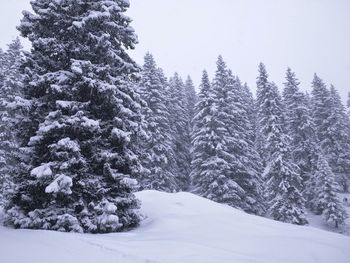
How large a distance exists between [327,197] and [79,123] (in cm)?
2968

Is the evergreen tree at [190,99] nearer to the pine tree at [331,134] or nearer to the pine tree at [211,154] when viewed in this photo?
the pine tree at [211,154]

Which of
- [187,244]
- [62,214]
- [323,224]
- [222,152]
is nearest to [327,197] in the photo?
[323,224]

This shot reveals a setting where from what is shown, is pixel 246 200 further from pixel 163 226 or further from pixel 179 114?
pixel 163 226

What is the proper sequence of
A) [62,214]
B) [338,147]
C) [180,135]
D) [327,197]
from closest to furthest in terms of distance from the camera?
[62,214] < [327,197] < [180,135] < [338,147]

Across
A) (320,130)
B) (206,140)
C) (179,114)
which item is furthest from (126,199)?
(320,130)

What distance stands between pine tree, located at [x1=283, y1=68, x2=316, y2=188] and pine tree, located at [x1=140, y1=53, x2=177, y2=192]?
15.0m

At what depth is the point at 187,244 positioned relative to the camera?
7562mm

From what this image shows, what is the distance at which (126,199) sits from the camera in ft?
35.3

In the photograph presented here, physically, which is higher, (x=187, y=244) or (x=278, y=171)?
(x=278, y=171)

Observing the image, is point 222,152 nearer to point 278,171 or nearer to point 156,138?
point 278,171

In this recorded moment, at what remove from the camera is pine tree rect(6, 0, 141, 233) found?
982 centimetres

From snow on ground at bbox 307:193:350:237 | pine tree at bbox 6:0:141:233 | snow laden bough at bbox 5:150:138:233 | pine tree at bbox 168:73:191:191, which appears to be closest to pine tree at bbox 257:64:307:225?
snow on ground at bbox 307:193:350:237

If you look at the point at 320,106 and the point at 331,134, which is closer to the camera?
the point at 331,134

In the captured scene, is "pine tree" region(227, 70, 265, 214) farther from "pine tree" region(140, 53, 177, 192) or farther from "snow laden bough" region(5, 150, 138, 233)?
"snow laden bough" region(5, 150, 138, 233)
